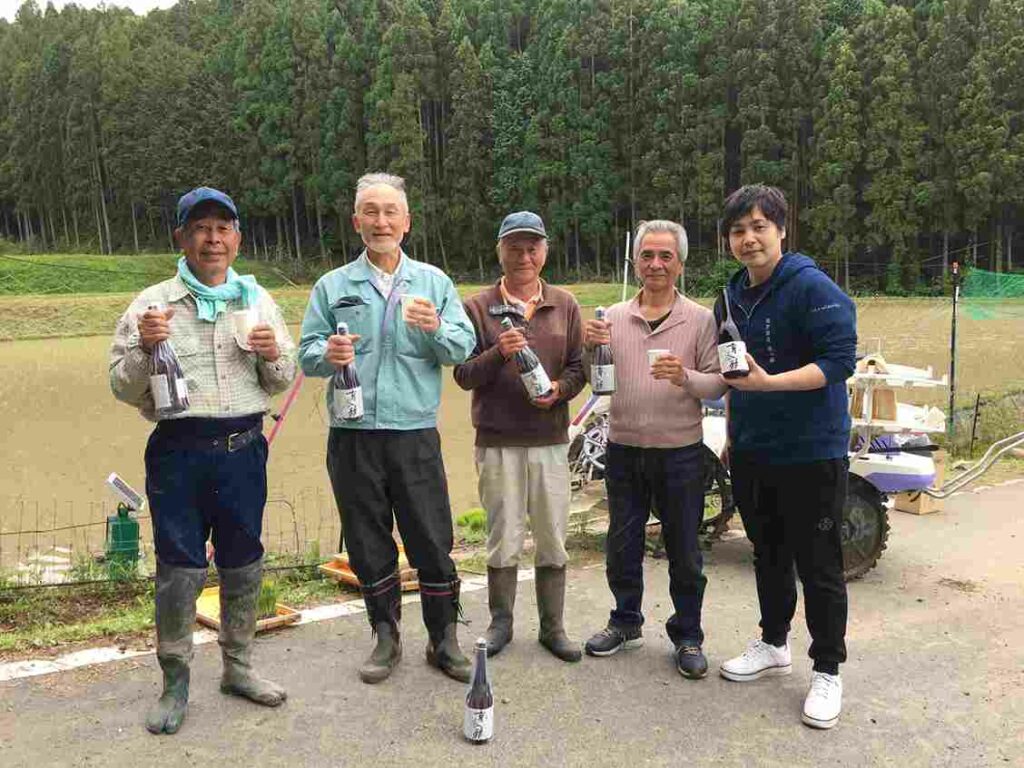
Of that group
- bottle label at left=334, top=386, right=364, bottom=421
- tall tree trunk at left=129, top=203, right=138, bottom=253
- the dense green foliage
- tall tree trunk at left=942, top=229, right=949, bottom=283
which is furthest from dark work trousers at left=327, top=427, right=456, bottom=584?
tall tree trunk at left=129, top=203, right=138, bottom=253

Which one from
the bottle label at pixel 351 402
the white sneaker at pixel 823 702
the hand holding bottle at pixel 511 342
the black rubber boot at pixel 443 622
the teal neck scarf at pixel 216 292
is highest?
the teal neck scarf at pixel 216 292

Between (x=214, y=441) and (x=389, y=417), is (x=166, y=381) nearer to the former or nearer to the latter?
(x=214, y=441)

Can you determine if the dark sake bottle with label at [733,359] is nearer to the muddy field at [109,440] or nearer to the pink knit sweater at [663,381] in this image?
the pink knit sweater at [663,381]

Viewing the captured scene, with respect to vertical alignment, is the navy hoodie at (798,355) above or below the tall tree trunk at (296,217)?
below

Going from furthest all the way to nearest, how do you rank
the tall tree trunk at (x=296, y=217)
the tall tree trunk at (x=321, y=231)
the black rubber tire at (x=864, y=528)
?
the tall tree trunk at (x=296, y=217)
the tall tree trunk at (x=321, y=231)
the black rubber tire at (x=864, y=528)

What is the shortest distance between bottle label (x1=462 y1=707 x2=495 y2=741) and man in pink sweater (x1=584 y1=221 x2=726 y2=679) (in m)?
0.83

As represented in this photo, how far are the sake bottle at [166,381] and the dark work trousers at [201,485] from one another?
17 cm

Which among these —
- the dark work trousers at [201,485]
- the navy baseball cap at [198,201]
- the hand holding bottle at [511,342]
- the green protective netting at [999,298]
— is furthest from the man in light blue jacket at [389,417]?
the green protective netting at [999,298]

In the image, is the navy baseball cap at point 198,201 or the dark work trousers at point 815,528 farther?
the dark work trousers at point 815,528

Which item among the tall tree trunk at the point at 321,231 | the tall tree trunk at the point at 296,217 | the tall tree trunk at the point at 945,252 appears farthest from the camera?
the tall tree trunk at the point at 296,217

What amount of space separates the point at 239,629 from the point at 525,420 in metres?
1.34

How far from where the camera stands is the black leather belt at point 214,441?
292 centimetres

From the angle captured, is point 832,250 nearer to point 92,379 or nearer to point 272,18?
point 92,379

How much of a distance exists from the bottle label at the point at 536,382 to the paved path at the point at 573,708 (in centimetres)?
112
